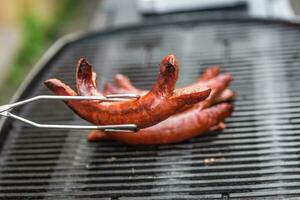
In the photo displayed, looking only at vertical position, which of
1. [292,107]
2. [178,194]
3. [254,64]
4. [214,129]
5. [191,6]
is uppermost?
[191,6]

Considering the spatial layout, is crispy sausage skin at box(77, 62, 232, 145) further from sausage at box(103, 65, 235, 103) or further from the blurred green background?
the blurred green background

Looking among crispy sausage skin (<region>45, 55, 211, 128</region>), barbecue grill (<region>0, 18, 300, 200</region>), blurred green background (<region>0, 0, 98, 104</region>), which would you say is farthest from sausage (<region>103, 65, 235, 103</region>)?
blurred green background (<region>0, 0, 98, 104</region>)

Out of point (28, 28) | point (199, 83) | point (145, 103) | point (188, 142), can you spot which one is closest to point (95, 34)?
point (199, 83)

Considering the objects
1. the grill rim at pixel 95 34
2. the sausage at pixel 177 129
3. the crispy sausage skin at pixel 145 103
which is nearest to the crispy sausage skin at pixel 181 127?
the sausage at pixel 177 129

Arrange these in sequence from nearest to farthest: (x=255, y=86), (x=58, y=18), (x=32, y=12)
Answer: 1. (x=255, y=86)
2. (x=32, y=12)
3. (x=58, y=18)

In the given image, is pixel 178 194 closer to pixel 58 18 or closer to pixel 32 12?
pixel 32 12

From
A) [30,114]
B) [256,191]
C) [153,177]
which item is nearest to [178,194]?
[153,177]

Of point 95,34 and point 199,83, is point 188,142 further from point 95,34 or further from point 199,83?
point 95,34
